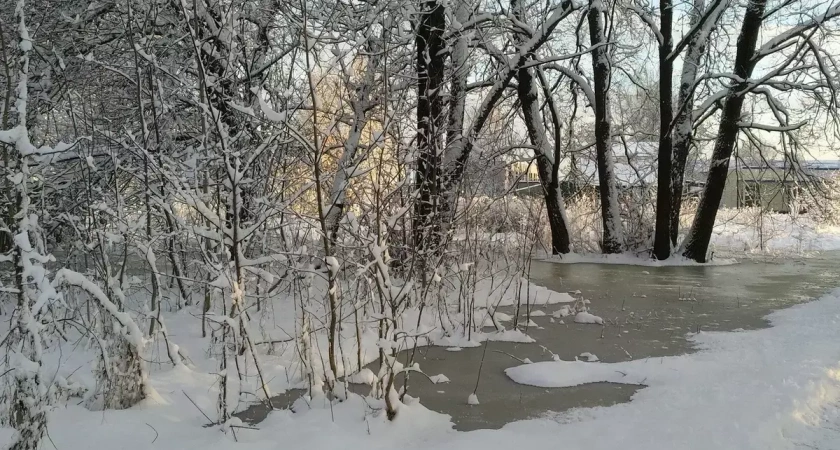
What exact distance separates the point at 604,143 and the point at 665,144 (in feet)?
4.14

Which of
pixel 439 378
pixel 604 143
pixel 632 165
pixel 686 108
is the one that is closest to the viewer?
pixel 439 378

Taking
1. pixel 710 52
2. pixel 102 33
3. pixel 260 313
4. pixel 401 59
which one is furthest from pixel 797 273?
pixel 102 33

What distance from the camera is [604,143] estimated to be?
43.2 feet

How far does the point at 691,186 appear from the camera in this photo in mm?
17188

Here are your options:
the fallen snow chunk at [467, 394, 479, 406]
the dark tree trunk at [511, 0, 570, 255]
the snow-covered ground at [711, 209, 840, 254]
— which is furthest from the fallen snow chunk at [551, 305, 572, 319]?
the snow-covered ground at [711, 209, 840, 254]

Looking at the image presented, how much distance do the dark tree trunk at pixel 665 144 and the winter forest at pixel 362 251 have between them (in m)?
0.06

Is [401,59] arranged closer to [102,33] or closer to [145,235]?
[102,33]

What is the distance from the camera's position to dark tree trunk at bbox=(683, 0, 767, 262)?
38.5 feet

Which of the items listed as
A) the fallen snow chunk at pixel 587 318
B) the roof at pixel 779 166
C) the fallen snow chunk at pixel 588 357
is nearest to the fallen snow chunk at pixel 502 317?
the fallen snow chunk at pixel 587 318

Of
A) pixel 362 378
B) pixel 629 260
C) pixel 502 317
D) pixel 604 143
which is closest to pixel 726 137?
pixel 604 143

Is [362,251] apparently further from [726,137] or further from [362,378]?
[726,137]

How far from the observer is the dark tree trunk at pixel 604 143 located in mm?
12953

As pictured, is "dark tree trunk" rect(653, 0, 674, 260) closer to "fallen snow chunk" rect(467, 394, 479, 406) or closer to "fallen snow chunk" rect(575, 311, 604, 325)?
"fallen snow chunk" rect(575, 311, 604, 325)

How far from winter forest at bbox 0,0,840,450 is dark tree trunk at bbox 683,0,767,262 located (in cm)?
5
